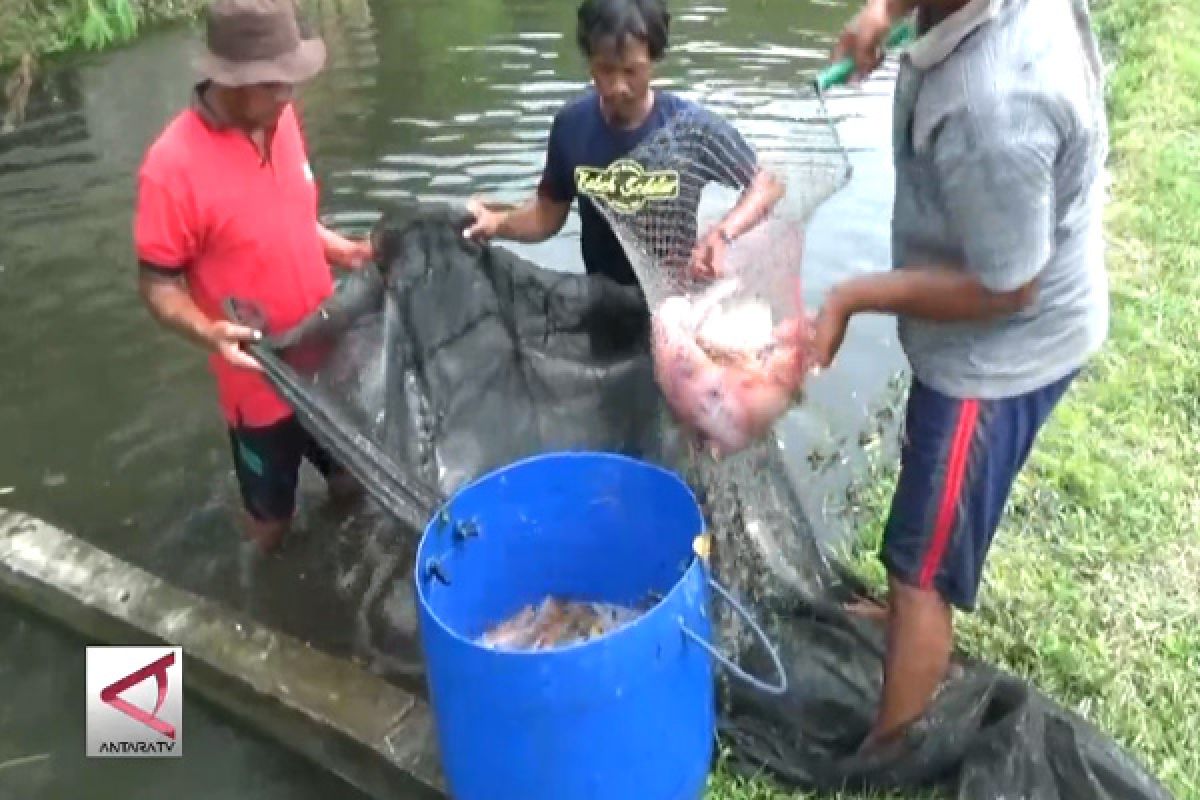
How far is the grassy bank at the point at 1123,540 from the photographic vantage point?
2787 mm

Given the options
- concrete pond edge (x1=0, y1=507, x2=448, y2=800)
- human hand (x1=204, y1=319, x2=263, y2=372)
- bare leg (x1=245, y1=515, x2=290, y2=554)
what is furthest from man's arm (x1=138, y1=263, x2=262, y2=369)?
bare leg (x1=245, y1=515, x2=290, y2=554)

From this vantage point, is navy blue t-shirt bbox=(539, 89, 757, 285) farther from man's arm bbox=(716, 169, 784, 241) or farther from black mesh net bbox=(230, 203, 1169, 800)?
black mesh net bbox=(230, 203, 1169, 800)

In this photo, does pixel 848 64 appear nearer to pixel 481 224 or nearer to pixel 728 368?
pixel 728 368

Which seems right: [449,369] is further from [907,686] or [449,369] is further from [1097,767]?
[1097,767]

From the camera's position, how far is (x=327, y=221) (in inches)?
229

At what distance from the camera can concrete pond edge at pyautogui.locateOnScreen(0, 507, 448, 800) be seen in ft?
8.94

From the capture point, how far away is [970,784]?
96.3 inches

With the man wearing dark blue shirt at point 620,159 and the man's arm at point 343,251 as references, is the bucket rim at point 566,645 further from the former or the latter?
the man's arm at point 343,251

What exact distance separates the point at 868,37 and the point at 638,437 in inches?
45.2

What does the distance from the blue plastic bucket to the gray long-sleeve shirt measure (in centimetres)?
65

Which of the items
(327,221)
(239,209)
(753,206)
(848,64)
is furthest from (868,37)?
(327,221)

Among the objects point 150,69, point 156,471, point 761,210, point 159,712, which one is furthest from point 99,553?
point 150,69

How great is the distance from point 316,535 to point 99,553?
2.09 feet

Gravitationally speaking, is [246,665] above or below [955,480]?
below
